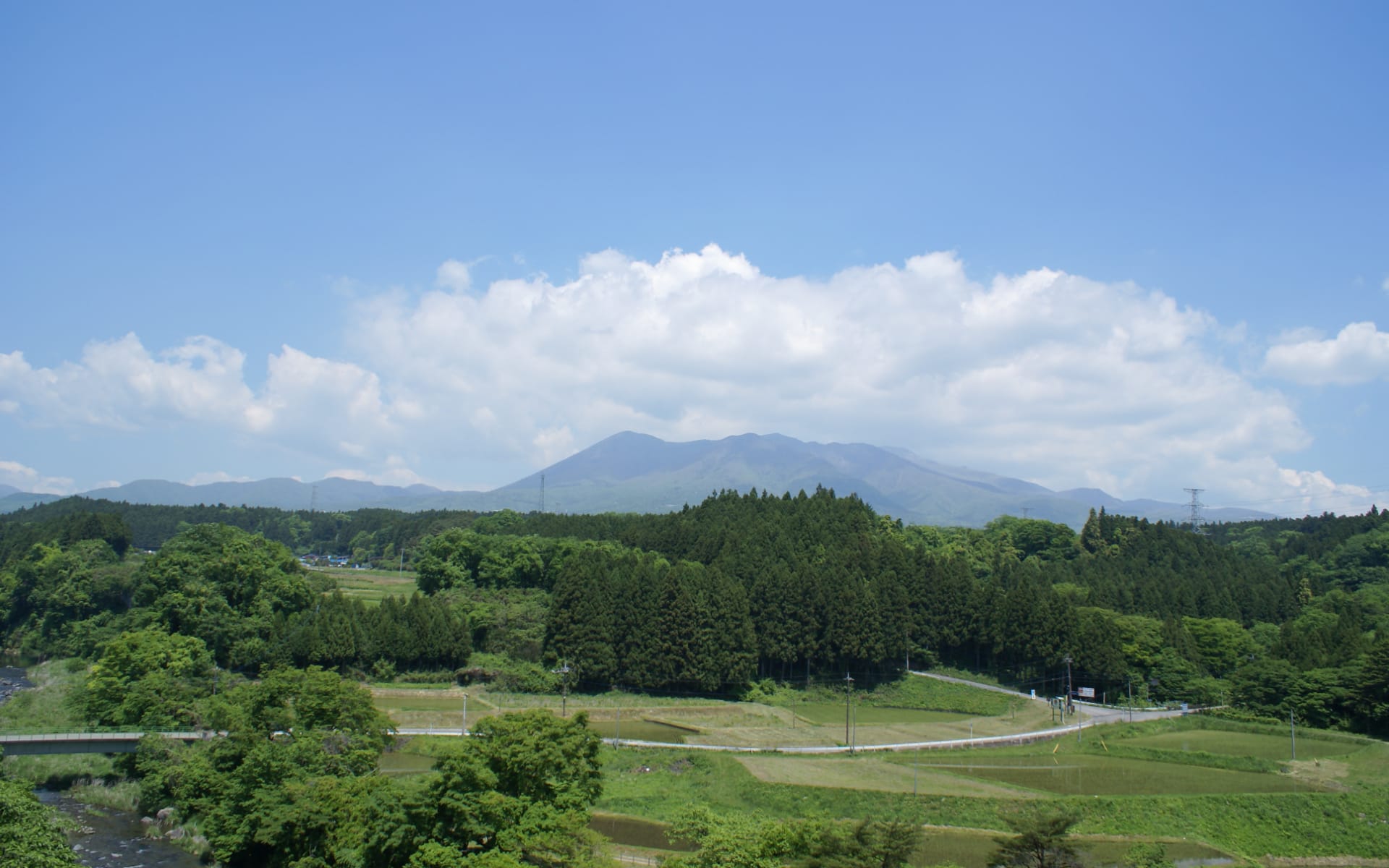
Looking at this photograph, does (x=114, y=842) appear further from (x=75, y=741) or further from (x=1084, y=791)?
(x=1084, y=791)

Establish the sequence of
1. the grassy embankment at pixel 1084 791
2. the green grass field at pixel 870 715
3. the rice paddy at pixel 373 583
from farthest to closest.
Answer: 1. the rice paddy at pixel 373 583
2. the green grass field at pixel 870 715
3. the grassy embankment at pixel 1084 791

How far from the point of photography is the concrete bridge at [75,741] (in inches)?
1341

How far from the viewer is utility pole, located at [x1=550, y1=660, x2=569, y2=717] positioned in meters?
47.2

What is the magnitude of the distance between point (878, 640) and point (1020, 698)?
9.70 m

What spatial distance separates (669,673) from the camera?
53781 mm

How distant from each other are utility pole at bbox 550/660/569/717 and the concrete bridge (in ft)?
57.2

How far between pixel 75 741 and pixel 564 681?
21912mm

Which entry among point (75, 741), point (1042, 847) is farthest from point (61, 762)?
point (1042, 847)

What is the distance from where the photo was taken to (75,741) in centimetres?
3444

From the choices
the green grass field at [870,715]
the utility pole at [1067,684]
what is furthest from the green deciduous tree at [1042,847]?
the utility pole at [1067,684]

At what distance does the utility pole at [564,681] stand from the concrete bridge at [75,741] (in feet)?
57.2

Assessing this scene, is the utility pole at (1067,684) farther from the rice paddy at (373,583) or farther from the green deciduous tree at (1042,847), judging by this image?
the rice paddy at (373,583)

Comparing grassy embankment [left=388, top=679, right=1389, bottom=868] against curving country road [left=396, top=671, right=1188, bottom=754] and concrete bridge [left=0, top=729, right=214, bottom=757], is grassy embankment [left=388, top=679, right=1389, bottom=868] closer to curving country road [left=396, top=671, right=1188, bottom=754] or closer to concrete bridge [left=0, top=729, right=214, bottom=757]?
curving country road [left=396, top=671, right=1188, bottom=754]

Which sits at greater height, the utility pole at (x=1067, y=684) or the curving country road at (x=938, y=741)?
the utility pole at (x=1067, y=684)
